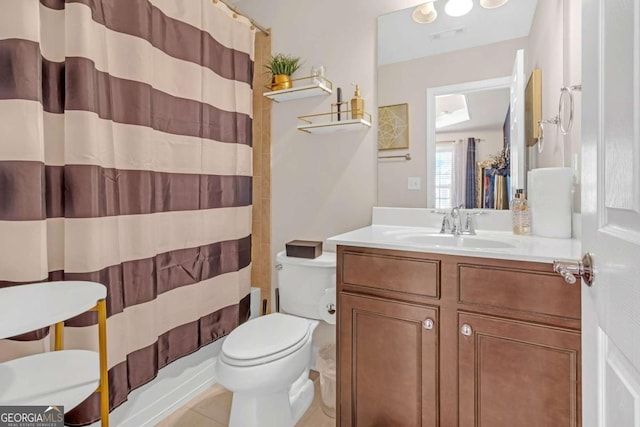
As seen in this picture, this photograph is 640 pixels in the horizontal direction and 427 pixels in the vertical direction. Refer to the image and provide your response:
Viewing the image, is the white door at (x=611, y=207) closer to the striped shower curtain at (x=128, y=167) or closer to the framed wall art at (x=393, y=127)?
the framed wall art at (x=393, y=127)

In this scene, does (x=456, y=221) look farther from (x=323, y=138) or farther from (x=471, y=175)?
(x=323, y=138)

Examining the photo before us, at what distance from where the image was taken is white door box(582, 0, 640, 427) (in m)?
0.42

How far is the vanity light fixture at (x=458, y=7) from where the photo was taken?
1610mm

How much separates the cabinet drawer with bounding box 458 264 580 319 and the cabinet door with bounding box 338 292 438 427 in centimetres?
16

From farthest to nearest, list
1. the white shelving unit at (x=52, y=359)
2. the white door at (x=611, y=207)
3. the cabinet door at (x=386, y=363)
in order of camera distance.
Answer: the cabinet door at (x=386, y=363), the white shelving unit at (x=52, y=359), the white door at (x=611, y=207)

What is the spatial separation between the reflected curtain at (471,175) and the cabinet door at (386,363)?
0.69 metres

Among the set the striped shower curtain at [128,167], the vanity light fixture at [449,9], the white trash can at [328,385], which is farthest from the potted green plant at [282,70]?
the white trash can at [328,385]

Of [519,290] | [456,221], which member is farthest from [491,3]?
[519,290]

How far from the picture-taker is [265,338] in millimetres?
1384

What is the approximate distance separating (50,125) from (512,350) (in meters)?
1.74

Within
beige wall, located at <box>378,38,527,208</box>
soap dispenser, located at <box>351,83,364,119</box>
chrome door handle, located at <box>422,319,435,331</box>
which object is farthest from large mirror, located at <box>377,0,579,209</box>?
chrome door handle, located at <box>422,319,435,331</box>

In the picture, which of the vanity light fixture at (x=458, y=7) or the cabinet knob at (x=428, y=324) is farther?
the vanity light fixture at (x=458, y=7)

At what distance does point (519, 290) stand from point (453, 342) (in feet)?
0.92

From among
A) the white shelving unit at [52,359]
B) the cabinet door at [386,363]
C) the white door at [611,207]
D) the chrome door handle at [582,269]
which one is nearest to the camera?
the white door at [611,207]
